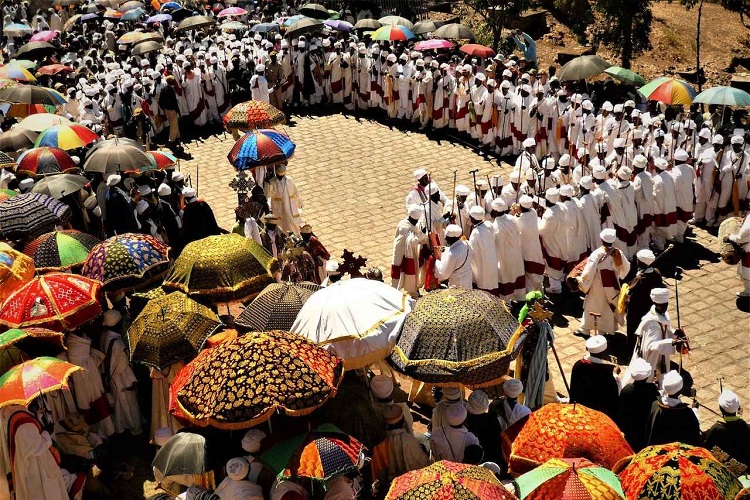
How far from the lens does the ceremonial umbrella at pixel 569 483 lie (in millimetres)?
5324

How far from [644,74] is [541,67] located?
288 cm

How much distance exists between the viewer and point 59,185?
11258mm

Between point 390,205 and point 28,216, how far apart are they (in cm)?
630

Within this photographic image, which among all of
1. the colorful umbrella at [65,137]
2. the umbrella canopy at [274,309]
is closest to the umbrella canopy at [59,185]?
the colorful umbrella at [65,137]

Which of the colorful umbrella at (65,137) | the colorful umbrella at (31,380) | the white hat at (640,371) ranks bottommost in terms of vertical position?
the white hat at (640,371)

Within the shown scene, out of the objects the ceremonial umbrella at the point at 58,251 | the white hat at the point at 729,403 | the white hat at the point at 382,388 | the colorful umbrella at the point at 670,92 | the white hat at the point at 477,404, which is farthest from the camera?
the colorful umbrella at the point at 670,92

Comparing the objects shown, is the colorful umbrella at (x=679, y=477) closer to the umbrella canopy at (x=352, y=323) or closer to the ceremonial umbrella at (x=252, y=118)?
the umbrella canopy at (x=352, y=323)

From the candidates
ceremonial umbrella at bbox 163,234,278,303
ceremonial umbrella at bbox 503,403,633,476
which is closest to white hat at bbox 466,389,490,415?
ceremonial umbrella at bbox 503,403,633,476

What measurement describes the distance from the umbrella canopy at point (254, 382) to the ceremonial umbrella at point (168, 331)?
795 mm

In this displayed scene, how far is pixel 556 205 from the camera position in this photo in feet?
37.2

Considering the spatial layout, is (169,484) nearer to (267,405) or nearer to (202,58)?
(267,405)

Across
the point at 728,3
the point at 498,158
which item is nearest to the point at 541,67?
the point at 728,3

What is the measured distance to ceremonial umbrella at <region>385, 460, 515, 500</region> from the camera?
17.2 ft

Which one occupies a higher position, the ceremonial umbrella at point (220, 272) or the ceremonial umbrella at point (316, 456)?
the ceremonial umbrella at point (220, 272)
